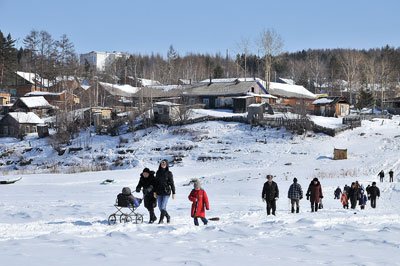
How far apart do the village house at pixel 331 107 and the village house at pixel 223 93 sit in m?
7.75

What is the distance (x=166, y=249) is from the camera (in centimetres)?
976

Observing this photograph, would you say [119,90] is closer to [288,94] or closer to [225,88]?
[225,88]

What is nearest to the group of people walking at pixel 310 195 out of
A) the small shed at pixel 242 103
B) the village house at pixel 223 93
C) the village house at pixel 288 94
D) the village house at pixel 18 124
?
the small shed at pixel 242 103

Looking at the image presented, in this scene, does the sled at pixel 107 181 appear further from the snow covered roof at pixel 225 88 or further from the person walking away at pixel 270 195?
the snow covered roof at pixel 225 88

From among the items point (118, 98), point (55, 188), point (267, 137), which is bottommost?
point (55, 188)

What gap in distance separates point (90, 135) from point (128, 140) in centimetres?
562

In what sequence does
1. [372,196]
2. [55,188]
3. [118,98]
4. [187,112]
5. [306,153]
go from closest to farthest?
1. [372,196]
2. [55,188]
3. [306,153]
4. [187,112]
5. [118,98]

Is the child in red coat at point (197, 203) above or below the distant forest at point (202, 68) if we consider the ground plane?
below

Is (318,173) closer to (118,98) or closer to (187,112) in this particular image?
(187,112)

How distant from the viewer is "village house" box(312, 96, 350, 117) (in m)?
67.6

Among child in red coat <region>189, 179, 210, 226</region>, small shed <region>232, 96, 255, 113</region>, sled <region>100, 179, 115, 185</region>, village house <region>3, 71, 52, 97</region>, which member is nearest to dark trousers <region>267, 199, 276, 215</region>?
child in red coat <region>189, 179, 210, 226</region>

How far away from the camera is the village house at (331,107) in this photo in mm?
67625

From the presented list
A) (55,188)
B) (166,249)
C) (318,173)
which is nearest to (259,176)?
(318,173)

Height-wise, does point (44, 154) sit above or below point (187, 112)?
below
